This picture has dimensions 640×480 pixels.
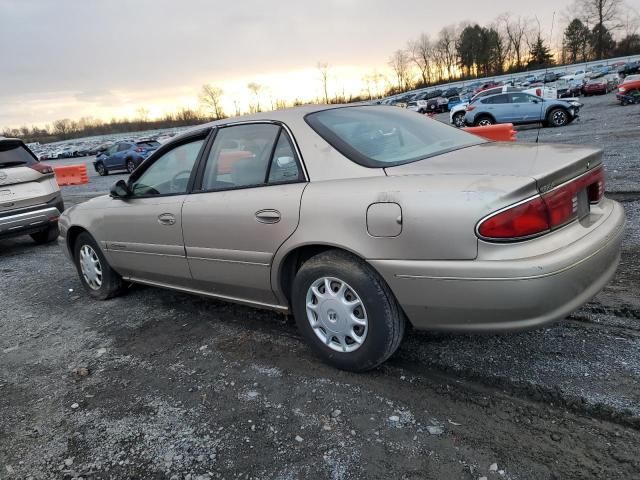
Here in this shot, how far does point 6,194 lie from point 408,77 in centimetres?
10281

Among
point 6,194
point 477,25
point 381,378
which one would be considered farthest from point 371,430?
point 477,25

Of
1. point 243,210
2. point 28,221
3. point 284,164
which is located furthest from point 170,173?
point 28,221

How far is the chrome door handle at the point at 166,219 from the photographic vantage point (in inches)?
145

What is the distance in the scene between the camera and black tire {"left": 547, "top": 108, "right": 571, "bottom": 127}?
17797mm

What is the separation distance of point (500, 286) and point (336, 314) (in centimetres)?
95

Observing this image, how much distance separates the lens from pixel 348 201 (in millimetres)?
→ 2627

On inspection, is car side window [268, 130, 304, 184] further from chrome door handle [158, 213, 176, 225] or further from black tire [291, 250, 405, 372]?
chrome door handle [158, 213, 176, 225]

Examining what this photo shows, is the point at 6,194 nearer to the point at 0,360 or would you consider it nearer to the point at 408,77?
the point at 0,360

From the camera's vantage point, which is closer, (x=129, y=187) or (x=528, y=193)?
(x=528, y=193)

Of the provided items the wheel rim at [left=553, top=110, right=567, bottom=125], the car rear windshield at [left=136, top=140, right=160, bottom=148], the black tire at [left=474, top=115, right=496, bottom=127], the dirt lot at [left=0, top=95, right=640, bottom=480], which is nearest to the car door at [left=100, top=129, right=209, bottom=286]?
the dirt lot at [left=0, top=95, right=640, bottom=480]

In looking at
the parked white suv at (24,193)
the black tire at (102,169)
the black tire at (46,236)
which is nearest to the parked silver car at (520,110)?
the black tire at (46,236)

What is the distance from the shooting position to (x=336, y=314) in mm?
2824

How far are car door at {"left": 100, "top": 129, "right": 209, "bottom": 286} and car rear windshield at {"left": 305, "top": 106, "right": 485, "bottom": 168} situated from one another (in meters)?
1.09

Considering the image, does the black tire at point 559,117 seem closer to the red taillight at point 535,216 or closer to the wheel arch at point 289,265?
the red taillight at point 535,216
